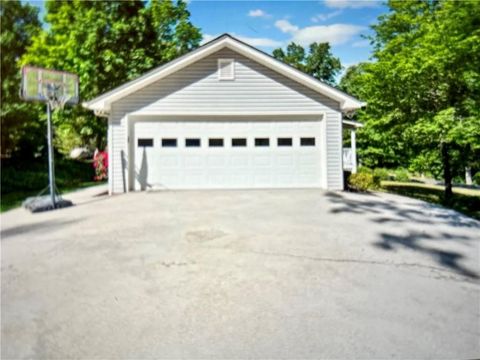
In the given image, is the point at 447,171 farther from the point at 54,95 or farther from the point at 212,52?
the point at 54,95

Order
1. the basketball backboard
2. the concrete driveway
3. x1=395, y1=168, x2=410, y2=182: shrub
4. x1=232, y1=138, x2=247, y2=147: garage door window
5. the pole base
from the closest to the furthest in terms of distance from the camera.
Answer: the concrete driveway, the basketball backboard, the pole base, x1=232, y1=138, x2=247, y2=147: garage door window, x1=395, y1=168, x2=410, y2=182: shrub

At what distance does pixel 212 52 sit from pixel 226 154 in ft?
10.9

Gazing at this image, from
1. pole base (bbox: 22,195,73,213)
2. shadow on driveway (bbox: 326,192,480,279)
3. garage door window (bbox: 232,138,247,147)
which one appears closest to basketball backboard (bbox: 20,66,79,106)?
pole base (bbox: 22,195,73,213)

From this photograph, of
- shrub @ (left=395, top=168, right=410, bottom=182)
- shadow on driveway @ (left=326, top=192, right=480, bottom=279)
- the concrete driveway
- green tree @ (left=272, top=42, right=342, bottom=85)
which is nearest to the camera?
the concrete driveway

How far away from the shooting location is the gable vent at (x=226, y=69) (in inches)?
397

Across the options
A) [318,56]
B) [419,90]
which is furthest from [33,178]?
[419,90]

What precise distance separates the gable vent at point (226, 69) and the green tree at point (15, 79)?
16.5 ft

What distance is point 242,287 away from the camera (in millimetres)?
3467

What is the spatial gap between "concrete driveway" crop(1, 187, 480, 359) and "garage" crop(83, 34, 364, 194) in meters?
3.60

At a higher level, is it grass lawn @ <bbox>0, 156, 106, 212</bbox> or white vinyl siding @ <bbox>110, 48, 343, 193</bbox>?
white vinyl siding @ <bbox>110, 48, 343, 193</bbox>

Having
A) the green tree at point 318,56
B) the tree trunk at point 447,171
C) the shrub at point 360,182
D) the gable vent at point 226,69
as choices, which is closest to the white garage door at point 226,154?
the shrub at point 360,182

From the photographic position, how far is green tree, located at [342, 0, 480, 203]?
515 centimetres

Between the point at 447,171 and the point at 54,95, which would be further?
the point at 447,171

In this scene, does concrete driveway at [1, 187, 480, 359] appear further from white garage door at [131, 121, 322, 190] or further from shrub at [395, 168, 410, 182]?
shrub at [395, 168, 410, 182]
